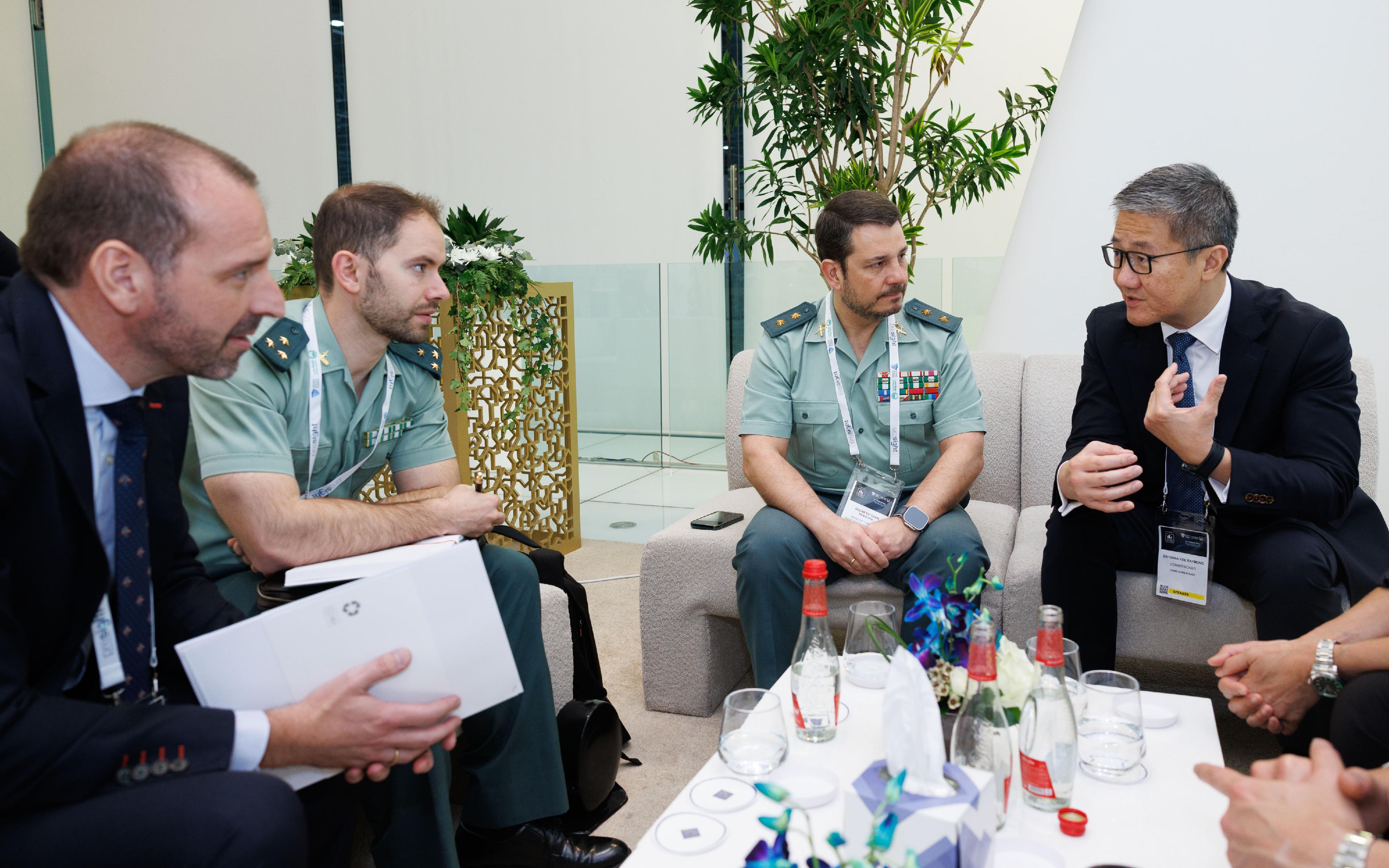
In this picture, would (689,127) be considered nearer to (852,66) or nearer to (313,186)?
(852,66)

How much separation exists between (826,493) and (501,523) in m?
0.93

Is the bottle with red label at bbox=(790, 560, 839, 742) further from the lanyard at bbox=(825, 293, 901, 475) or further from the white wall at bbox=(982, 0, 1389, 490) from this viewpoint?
the white wall at bbox=(982, 0, 1389, 490)

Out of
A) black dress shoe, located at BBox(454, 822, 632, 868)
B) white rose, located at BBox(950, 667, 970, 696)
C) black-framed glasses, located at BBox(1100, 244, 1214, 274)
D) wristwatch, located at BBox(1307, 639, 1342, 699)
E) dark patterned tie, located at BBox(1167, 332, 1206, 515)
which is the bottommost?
black dress shoe, located at BBox(454, 822, 632, 868)

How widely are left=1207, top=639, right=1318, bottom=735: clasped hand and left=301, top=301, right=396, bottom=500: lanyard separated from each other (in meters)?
1.62

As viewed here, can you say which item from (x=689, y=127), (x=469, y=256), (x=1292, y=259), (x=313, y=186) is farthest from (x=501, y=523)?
(x=313, y=186)

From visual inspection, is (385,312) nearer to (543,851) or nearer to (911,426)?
(543,851)

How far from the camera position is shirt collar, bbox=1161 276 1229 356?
207cm

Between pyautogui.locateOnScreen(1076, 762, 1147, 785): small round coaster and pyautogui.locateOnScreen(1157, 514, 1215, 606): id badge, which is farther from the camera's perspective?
pyautogui.locateOnScreen(1157, 514, 1215, 606): id badge

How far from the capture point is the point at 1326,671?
5.01 feet

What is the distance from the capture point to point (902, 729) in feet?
3.37

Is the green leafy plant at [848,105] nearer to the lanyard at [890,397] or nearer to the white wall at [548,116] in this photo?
the white wall at [548,116]

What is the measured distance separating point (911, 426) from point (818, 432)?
24cm

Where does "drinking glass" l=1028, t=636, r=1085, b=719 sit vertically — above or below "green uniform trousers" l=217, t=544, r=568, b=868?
above

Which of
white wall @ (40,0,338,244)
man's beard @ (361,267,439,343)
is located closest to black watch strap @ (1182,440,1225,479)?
man's beard @ (361,267,439,343)
